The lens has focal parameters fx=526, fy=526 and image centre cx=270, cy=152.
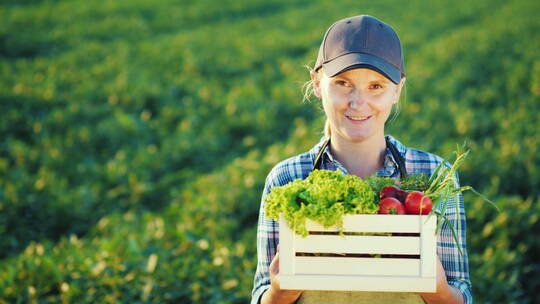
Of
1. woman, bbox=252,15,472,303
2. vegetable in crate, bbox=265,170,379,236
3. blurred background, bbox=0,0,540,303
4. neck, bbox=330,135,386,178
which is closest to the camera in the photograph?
vegetable in crate, bbox=265,170,379,236

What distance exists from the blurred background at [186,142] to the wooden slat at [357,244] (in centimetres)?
127

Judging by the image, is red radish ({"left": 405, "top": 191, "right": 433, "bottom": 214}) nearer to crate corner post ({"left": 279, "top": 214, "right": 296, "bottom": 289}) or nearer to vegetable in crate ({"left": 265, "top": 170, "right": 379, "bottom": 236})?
vegetable in crate ({"left": 265, "top": 170, "right": 379, "bottom": 236})

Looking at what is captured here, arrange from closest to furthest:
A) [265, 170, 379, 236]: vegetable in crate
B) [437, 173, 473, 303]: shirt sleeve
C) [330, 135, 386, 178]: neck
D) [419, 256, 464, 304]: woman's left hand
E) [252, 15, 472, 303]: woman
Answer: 1. [265, 170, 379, 236]: vegetable in crate
2. [419, 256, 464, 304]: woman's left hand
3. [252, 15, 472, 303]: woman
4. [437, 173, 473, 303]: shirt sleeve
5. [330, 135, 386, 178]: neck

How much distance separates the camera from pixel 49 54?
517 inches

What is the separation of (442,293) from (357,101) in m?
0.88

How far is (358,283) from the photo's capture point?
6.64 feet

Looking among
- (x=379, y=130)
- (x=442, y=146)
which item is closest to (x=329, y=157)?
(x=379, y=130)

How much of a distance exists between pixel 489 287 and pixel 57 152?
613 centimetres

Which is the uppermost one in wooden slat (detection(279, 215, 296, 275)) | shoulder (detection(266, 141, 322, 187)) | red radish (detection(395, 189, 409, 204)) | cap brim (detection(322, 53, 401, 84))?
cap brim (detection(322, 53, 401, 84))

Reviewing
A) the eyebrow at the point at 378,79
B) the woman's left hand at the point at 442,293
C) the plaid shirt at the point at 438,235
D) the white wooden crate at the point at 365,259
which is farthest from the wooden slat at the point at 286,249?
the eyebrow at the point at 378,79

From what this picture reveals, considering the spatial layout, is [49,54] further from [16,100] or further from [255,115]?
[255,115]

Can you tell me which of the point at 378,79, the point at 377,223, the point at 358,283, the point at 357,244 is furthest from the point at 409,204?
the point at 378,79

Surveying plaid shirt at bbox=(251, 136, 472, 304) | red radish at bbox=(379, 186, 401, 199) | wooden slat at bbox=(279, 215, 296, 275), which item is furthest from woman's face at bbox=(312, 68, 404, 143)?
wooden slat at bbox=(279, 215, 296, 275)

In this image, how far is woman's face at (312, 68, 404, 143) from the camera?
233 centimetres
